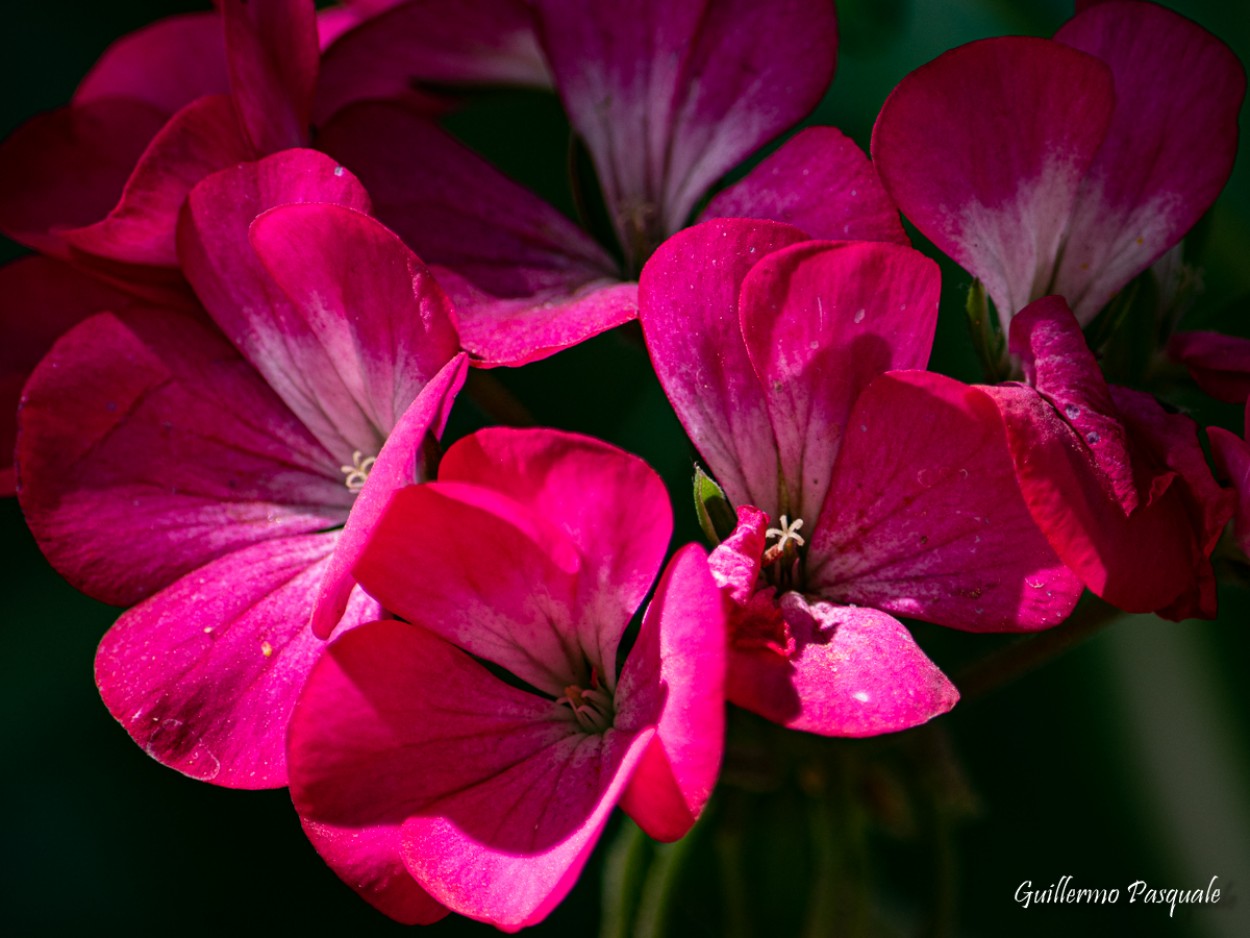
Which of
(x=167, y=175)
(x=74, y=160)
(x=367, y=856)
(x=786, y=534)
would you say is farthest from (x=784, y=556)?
(x=74, y=160)

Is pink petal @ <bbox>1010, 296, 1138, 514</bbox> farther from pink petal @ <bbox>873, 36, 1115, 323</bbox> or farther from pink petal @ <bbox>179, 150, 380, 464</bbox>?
pink petal @ <bbox>179, 150, 380, 464</bbox>

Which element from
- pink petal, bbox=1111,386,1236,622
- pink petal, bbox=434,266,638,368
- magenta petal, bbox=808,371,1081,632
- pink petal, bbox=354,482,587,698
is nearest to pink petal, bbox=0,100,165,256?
pink petal, bbox=434,266,638,368

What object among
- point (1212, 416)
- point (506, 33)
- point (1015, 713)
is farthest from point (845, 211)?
point (1015, 713)

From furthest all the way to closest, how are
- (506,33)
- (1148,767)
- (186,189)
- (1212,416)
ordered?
(1148,767), (1212,416), (506,33), (186,189)

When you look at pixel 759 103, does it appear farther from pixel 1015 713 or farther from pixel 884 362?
pixel 1015 713

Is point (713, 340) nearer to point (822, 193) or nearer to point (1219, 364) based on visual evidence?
point (822, 193)

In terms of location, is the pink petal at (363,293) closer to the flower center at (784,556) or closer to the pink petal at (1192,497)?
the flower center at (784,556)
